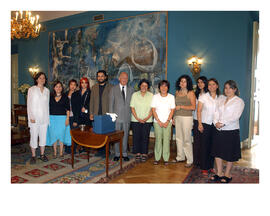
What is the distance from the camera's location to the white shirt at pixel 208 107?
134 inches

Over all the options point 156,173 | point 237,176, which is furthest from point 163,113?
point 237,176

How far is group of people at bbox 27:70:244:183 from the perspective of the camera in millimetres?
3451

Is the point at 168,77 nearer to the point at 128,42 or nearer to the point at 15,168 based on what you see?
the point at 128,42

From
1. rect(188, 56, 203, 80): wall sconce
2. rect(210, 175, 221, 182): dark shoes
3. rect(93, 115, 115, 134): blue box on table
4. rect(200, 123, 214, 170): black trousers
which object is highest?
rect(188, 56, 203, 80): wall sconce

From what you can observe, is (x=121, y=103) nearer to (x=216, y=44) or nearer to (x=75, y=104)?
(x=75, y=104)

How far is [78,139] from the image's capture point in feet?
11.2

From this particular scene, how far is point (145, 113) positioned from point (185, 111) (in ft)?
2.51

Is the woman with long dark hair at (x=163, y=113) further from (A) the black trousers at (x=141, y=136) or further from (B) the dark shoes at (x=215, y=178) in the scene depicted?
(B) the dark shoes at (x=215, y=178)

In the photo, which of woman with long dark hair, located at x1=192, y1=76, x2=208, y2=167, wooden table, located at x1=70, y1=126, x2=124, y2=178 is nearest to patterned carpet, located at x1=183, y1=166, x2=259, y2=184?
woman with long dark hair, located at x1=192, y1=76, x2=208, y2=167

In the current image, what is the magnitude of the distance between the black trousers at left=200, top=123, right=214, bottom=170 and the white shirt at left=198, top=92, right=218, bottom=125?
105 millimetres

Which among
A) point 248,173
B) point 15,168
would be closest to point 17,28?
point 15,168

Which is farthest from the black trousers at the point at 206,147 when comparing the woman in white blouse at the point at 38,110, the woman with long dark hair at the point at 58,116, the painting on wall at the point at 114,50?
the painting on wall at the point at 114,50

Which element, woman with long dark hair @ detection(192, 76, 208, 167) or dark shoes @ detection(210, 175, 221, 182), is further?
woman with long dark hair @ detection(192, 76, 208, 167)

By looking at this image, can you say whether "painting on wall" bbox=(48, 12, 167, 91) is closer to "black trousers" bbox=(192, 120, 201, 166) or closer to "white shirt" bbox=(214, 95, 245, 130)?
"black trousers" bbox=(192, 120, 201, 166)
